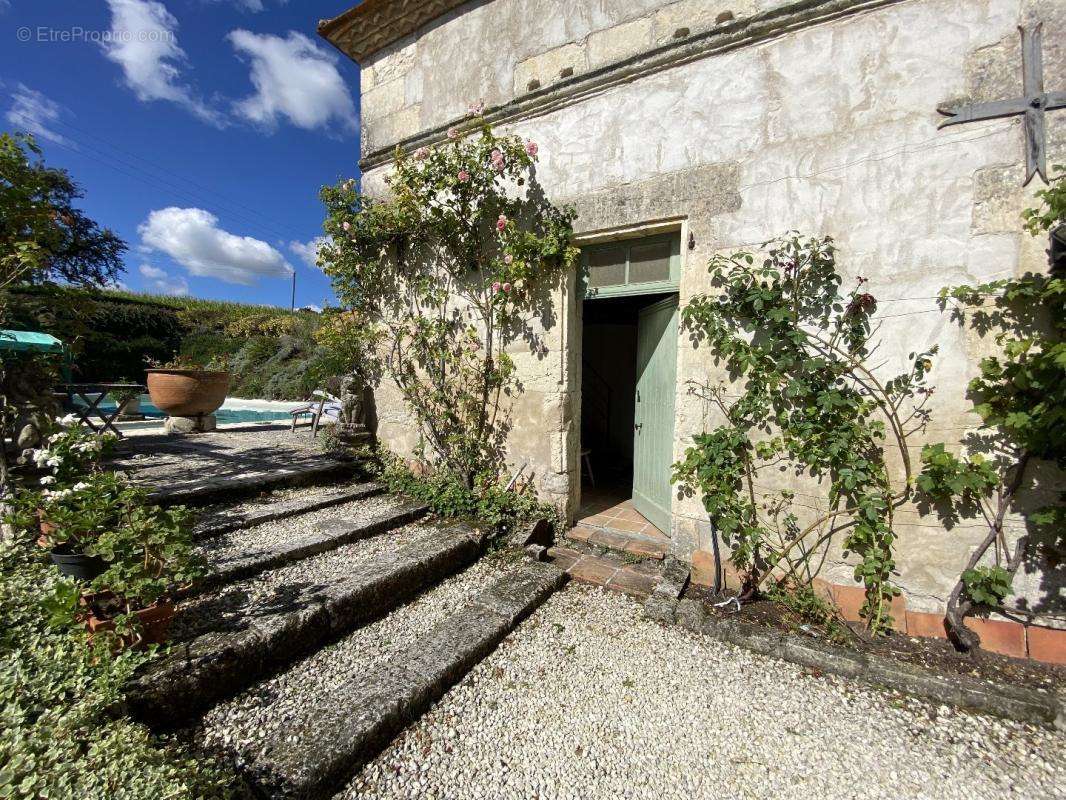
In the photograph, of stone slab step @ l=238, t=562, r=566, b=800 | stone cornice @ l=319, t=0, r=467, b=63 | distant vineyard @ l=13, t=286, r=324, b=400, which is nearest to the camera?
stone slab step @ l=238, t=562, r=566, b=800

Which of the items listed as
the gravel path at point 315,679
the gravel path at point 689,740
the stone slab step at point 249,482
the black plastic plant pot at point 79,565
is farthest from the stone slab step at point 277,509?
the gravel path at point 689,740

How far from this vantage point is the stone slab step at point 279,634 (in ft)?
6.10

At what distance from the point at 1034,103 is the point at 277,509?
5.88 metres

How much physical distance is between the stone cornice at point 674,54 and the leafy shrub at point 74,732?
456 cm

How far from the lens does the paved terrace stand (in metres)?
3.79

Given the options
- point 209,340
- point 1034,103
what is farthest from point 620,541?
point 209,340

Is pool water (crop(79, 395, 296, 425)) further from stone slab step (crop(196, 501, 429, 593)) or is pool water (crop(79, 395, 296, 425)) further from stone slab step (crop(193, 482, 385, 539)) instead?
stone slab step (crop(196, 501, 429, 593))

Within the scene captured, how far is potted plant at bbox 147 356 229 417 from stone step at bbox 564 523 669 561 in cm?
593

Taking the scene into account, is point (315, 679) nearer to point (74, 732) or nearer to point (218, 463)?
point (74, 732)

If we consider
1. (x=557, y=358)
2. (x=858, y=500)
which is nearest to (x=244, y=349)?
(x=557, y=358)

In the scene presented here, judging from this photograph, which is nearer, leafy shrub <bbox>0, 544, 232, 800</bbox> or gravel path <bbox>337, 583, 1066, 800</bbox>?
leafy shrub <bbox>0, 544, 232, 800</bbox>

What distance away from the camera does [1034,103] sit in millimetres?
2406

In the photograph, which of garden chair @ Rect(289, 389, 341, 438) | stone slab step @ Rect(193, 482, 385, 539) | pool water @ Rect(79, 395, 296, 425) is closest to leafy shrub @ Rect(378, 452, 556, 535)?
stone slab step @ Rect(193, 482, 385, 539)

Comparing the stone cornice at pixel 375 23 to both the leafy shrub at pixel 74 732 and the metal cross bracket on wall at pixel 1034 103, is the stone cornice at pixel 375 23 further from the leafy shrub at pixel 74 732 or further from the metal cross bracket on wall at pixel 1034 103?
the leafy shrub at pixel 74 732
